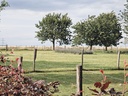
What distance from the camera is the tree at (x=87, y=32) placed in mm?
88250

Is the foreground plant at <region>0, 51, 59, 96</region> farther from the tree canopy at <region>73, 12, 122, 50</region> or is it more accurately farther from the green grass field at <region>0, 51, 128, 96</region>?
the tree canopy at <region>73, 12, 122, 50</region>

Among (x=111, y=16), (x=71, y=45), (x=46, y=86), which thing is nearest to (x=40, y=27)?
(x=71, y=45)

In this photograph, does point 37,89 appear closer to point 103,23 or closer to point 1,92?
point 1,92

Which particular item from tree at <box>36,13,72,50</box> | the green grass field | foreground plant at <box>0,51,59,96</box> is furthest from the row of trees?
foreground plant at <box>0,51,59,96</box>

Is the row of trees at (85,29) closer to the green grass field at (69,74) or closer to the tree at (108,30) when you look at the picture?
the tree at (108,30)

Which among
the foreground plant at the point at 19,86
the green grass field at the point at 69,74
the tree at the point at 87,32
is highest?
the tree at the point at 87,32

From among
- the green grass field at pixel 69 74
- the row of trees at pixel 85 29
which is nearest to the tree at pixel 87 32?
the row of trees at pixel 85 29

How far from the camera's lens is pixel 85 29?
91.7 meters

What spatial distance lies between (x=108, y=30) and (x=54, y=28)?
22.6 m

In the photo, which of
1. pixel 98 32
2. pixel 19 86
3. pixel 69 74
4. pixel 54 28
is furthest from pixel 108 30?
pixel 19 86

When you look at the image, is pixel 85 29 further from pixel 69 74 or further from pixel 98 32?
pixel 69 74

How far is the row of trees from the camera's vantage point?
287ft

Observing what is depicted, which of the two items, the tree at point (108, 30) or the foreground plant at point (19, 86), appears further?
the tree at point (108, 30)

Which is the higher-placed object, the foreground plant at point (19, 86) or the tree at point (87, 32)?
the tree at point (87, 32)
